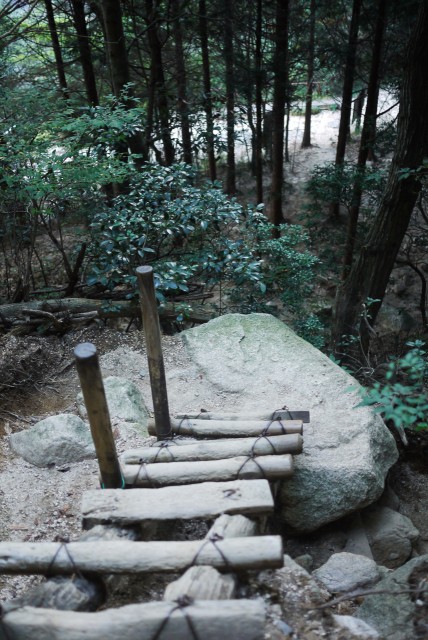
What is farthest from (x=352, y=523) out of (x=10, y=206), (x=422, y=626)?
(x=10, y=206)

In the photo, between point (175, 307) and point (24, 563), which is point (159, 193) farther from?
point (24, 563)

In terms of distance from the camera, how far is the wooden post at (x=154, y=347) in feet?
12.1

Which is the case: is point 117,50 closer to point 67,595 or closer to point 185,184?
point 185,184

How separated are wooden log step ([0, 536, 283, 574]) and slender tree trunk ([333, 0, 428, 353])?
12.3ft

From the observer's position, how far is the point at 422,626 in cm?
287

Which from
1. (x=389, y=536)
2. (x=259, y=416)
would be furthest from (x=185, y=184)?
(x=389, y=536)

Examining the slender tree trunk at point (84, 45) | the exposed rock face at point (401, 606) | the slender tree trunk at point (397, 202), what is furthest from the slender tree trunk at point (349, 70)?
the exposed rock face at point (401, 606)

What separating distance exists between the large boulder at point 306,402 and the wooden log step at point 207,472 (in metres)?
0.59

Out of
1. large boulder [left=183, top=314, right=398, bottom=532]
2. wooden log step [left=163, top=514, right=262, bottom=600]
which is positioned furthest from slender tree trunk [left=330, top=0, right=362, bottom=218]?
wooden log step [left=163, top=514, right=262, bottom=600]

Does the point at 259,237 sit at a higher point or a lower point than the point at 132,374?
higher

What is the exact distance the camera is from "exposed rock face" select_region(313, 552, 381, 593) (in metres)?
3.63

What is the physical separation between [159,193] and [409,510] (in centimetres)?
446

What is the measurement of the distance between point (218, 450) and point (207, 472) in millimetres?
274

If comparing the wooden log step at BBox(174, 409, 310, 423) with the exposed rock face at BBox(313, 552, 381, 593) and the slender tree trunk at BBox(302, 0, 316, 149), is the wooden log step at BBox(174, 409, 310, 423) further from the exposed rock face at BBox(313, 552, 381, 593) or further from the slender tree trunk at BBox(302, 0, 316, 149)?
the slender tree trunk at BBox(302, 0, 316, 149)
